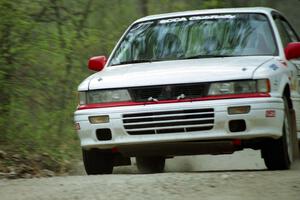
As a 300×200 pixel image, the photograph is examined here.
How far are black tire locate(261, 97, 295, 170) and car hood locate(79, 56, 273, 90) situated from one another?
0.66 metres

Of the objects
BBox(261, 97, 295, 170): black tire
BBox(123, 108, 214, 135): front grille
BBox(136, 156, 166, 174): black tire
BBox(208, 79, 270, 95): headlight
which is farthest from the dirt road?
BBox(136, 156, 166, 174): black tire

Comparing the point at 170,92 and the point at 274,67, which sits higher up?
the point at 274,67

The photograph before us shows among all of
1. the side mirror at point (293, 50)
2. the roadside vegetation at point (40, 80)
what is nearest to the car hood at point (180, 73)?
the side mirror at point (293, 50)

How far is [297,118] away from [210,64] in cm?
160

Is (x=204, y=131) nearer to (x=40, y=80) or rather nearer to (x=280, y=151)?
(x=280, y=151)

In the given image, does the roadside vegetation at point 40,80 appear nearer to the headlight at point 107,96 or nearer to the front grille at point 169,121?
the headlight at point 107,96

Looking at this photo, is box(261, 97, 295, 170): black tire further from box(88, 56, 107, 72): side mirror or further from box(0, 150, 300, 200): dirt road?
box(88, 56, 107, 72): side mirror

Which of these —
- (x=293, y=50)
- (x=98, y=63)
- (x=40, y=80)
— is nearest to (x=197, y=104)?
(x=293, y=50)

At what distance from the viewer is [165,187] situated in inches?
235

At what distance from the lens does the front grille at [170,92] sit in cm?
720

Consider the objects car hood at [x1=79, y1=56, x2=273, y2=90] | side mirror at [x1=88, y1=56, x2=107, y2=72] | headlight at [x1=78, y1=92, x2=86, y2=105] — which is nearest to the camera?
car hood at [x1=79, y1=56, x2=273, y2=90]

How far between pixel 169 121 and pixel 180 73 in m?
0.48

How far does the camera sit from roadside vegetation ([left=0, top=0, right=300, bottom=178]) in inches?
401

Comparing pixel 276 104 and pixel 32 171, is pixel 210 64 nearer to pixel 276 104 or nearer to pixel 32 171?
pixel 276 104
